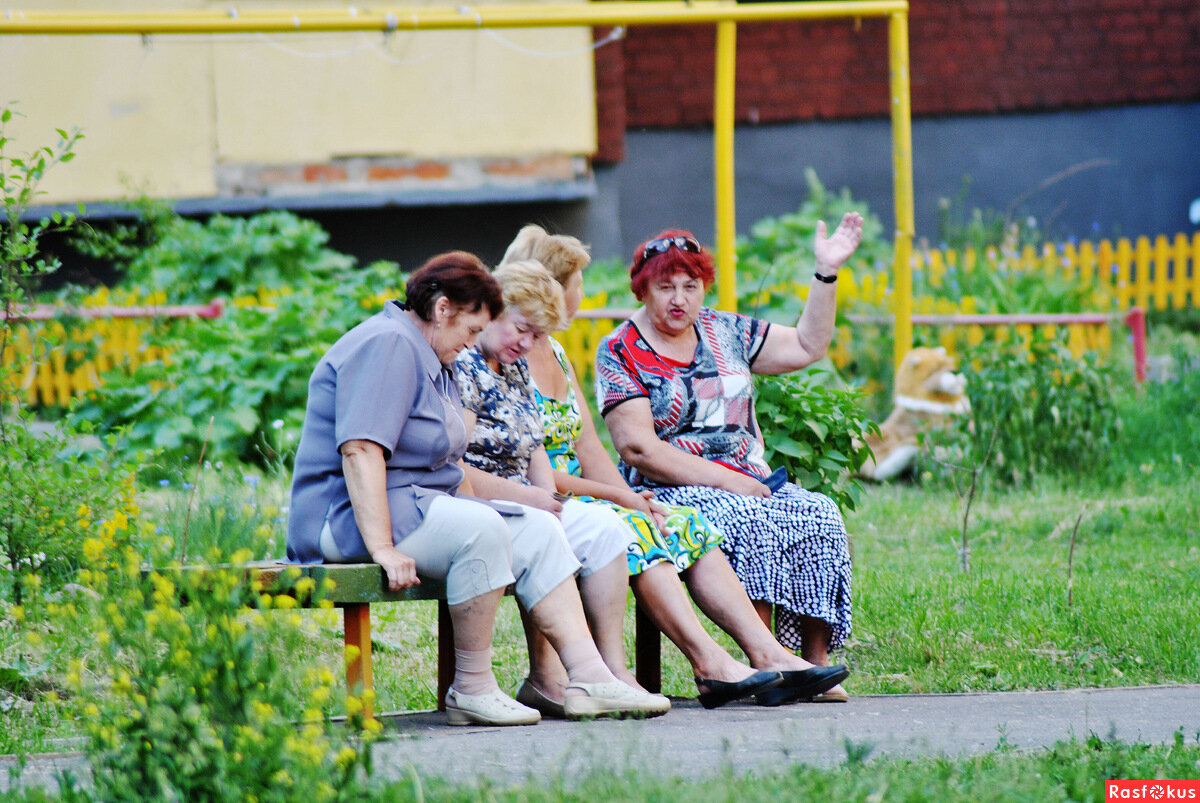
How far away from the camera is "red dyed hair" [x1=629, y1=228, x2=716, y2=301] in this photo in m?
4.52

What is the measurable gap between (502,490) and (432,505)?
40 cm

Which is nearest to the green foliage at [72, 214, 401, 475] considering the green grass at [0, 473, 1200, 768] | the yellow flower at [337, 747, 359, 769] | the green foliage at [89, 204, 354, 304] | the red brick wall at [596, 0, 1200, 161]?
the green foliage at [89, 204, 354, 304]

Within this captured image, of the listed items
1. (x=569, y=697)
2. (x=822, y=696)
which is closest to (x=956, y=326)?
(x=822, y=696)

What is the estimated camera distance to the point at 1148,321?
12.2 metres

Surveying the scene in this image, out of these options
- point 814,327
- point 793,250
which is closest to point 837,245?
point 814,327

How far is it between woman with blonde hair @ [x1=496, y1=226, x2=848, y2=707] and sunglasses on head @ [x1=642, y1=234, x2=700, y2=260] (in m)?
0.39

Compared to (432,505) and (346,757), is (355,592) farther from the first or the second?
(346,757)

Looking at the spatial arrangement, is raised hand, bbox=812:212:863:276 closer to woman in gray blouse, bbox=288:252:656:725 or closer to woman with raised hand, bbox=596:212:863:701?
woman with raised hand, bbox=596:212:863:701

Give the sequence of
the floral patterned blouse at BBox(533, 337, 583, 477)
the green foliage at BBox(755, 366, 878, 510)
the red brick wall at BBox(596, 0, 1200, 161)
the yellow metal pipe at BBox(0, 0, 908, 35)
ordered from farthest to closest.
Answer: the red brick wall at BBox(596, 0, 1200, 161) → the yellow metal pipe at BBox(0, 0, 908, 35) → the green foliage at BBox(755, 366, 878, 510) → the floral patterned blouse at BBox(533, 337, 583, 477)

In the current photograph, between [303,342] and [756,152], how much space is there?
596cm

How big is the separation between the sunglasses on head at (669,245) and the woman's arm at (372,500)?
133cm

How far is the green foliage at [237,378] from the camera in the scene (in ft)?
24.6

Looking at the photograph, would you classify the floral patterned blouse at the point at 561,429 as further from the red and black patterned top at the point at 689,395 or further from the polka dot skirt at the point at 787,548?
the polka dot skirt at the point at 787,548

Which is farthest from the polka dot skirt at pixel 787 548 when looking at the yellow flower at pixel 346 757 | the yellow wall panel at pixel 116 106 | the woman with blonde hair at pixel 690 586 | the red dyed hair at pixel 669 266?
the yellow wall panel at pixel 116 106
